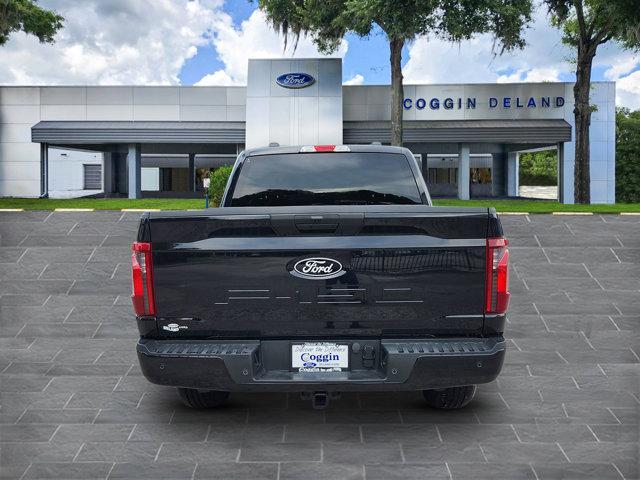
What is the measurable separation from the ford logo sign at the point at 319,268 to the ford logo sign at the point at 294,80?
30887 millimetres

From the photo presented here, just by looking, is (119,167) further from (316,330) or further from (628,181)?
(316,330)

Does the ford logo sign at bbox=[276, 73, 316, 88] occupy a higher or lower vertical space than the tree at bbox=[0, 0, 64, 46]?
lower

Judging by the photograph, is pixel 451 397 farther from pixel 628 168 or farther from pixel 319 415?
pixel 628 168

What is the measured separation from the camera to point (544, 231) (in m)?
14.2

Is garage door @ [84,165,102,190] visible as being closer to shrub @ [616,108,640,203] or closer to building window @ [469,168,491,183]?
building window @ [469,168,491,183]

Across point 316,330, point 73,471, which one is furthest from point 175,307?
point 73,471

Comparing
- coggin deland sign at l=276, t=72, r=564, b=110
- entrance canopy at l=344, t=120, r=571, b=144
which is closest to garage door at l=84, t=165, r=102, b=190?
entrance canopy at l=344, t=120, r=571, b=144

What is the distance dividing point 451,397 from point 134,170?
36453mm

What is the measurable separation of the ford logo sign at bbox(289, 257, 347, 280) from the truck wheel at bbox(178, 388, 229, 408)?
1785 mm

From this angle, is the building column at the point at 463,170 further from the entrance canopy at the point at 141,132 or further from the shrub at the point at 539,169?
the shrub at the point at 539,169

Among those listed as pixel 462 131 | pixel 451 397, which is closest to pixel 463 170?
pixel 462 131

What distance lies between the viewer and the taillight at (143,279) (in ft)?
15.6

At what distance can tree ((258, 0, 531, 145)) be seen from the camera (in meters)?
26.8

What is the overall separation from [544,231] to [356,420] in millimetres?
9558
